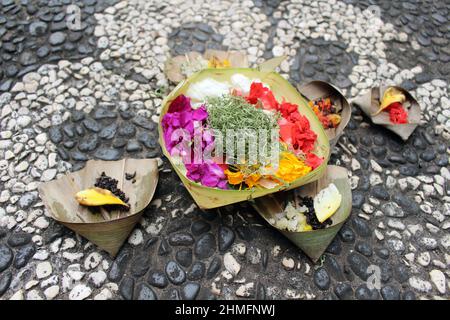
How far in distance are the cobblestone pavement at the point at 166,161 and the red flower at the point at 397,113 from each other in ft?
0.41

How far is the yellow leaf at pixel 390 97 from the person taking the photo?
115 inches

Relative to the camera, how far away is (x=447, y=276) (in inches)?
92.3

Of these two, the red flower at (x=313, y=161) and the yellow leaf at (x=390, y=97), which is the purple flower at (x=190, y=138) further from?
the yellow leaf at (x=390, y=97)

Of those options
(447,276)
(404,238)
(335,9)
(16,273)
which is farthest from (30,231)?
(335,9)

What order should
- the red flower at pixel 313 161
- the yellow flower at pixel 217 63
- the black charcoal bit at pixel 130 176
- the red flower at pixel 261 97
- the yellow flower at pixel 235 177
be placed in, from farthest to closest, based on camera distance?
the yellow flower at pixel 217 63 → the red flower at pixel 261 97 → the black charcoal bit at pixel 130 176 → the red flower at pixel 313 161 → the yellow flower at pixel 235 177

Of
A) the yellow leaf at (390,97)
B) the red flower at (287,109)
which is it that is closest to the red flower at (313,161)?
the red flower at (287,109)

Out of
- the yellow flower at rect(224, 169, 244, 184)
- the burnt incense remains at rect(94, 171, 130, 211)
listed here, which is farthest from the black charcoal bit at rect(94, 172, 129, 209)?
the yellow flower at rect(224, 169, 244, 184)

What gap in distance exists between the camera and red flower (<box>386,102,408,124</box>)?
9.52 feet

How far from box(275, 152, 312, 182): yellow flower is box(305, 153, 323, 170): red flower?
0.04 metres

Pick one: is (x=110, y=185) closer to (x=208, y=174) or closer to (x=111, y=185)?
(x=111, y=185)

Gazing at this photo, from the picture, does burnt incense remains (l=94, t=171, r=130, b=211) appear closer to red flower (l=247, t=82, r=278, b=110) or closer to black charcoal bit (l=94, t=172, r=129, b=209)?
black charcoal bit (l=94, t=172, r=129, b=209)

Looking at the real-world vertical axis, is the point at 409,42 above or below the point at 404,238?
above
